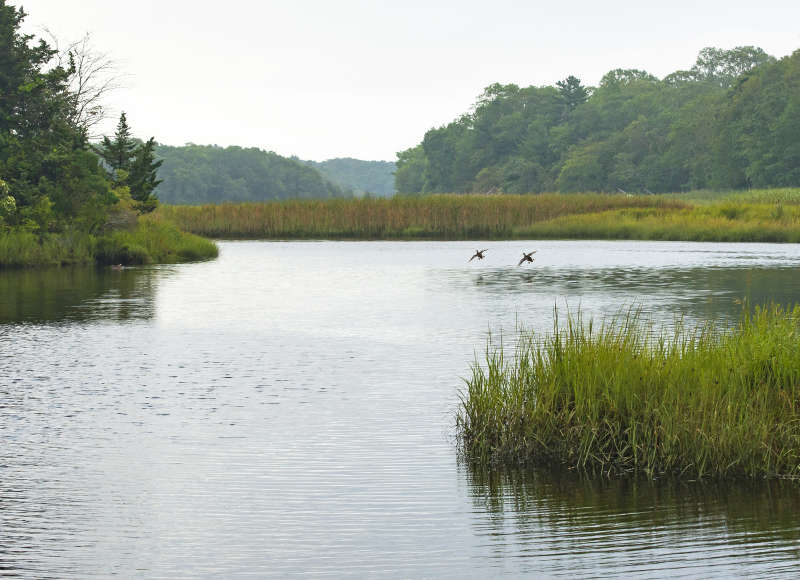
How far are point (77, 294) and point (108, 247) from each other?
47.0 ft

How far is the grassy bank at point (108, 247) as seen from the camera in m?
39.2

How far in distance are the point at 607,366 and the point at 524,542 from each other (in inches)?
110

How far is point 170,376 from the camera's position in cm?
1509

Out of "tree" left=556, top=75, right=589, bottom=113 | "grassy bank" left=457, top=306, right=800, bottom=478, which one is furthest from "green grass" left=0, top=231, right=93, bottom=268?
"tree" left=556, top=75, right=589, bottom=113

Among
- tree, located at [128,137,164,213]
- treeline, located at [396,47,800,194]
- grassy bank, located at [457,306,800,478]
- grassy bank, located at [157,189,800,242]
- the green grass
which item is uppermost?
treeline, located at [396,47,800,194]

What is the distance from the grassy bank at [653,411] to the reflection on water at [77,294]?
47.7ft

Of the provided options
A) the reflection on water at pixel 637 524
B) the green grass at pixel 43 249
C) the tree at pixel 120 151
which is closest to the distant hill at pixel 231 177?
the tree at pixel 120 151

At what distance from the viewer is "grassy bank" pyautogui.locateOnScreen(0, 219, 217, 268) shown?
3916cm

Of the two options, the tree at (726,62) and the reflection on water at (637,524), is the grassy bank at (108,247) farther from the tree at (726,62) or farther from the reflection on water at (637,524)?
the tree at (726,62)

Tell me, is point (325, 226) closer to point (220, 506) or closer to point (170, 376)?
point (170, 376)

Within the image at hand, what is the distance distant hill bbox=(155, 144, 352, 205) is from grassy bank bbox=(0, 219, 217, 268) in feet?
392

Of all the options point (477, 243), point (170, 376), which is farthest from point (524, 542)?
point (477, 243)

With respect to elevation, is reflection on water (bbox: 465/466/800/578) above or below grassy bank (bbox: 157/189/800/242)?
below

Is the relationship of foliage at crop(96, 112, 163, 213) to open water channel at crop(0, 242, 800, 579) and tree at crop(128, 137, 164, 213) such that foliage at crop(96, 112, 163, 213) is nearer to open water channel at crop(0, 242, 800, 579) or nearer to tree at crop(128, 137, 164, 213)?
tree at crop(128, 137, 164, 213)
